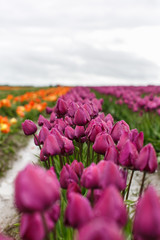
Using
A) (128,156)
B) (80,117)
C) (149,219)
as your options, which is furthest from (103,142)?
(149,219)

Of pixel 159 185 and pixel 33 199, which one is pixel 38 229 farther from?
pixel 159 185

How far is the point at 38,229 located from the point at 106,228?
337mm

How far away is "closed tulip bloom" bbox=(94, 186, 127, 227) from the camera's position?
0.82 meters

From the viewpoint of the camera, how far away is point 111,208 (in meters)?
0.83

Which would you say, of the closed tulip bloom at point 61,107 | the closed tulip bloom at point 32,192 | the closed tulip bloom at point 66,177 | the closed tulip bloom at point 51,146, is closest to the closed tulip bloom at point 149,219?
the closed tulip bloom at point 32,192

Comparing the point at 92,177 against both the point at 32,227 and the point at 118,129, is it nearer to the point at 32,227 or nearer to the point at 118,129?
the point at 32,227

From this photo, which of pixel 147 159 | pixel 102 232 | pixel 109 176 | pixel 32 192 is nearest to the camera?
pixel 102 232

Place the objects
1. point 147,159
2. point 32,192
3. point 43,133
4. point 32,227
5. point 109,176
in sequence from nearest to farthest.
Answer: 1. point 32,192
2. point 32,227
3. point 109,176
4. point 147,159
5. point 43,133

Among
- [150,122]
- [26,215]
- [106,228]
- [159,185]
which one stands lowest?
[159,185]

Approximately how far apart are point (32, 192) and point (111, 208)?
0.25m

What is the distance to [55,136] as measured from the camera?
176cm

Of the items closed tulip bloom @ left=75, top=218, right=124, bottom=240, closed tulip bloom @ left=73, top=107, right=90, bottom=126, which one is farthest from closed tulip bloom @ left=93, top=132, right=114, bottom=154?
closed tulip bloom @ left=75, top=218, right=124, bottom=240

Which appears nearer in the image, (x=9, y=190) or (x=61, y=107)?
(x=61, y=107)

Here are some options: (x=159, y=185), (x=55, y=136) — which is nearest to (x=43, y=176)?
(x=55, y=136)
